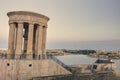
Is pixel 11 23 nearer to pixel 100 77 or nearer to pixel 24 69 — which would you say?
pixel 24 69

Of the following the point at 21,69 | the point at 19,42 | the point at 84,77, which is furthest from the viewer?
the point at 84,77

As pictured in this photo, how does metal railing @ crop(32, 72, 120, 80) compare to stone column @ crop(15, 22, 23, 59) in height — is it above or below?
below

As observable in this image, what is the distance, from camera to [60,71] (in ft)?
78.9

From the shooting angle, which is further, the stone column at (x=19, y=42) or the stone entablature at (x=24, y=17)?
the stone entablature at (x=24, y=17)

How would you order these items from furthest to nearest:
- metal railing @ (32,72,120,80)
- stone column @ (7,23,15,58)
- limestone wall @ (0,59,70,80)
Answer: stone column @ (7,23,15,58)
metal railing @ (32,72,120,80)
limestone wall @ (0,59,70,80)

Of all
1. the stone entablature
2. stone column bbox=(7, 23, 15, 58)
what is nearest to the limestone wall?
stone column bbox=(7, 23, 15, 58)

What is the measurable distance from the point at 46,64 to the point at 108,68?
43.6 ft

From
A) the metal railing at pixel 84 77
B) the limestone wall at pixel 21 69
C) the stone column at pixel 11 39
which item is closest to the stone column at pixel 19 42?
the stone column at pixel 11 39

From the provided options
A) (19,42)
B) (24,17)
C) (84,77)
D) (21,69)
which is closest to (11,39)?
(19,42)

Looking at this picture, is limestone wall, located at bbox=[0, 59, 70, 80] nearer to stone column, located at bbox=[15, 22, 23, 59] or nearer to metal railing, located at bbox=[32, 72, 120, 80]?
metal railing, located at bbox=[32, 72, 120, 80]

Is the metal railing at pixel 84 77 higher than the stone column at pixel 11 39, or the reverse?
the stone column at pixel 11 39

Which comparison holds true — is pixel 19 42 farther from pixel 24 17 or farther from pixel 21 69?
pixel 21 69

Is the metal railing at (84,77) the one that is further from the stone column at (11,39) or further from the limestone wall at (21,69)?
the stone column at (11,39)

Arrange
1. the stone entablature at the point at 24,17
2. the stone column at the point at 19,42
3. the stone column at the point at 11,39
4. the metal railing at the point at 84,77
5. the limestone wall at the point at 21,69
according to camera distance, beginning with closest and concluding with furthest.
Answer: the limestone wall at the point at 21,69 < the stone column at the point at 19,42 < the stone entablature at the point at 24,17 < the metal railing at the point at 84,77 < the stone column at the point at 11,39
